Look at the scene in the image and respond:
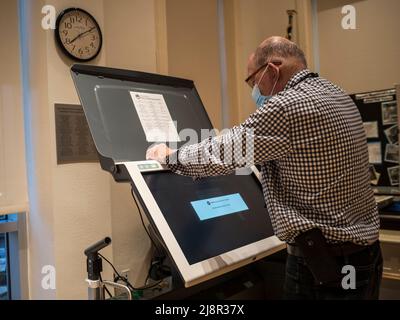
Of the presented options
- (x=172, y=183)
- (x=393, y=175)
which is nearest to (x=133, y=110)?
(x=172, y=183)

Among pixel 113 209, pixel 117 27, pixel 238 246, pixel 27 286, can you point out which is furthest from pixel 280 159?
pixel 27 286

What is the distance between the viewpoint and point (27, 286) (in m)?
2.02

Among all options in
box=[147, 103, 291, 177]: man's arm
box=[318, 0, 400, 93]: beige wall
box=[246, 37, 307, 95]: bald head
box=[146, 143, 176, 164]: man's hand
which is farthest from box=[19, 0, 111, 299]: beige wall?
box=[318, 0, 400, 93]: beige wall

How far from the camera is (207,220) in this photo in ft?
4.70

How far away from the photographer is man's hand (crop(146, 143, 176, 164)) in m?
1.42

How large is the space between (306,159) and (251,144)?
0.19 meters

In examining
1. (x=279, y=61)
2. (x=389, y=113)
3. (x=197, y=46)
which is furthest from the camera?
(x=197, y=46)

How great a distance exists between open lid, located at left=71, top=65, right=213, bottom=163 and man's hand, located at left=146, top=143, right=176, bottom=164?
2.7 inches

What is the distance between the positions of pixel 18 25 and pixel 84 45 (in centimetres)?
36

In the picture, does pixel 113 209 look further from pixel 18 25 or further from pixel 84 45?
pixel 18 25

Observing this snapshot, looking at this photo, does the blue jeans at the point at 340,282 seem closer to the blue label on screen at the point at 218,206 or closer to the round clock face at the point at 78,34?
the blue label on screen at the point at 218,206

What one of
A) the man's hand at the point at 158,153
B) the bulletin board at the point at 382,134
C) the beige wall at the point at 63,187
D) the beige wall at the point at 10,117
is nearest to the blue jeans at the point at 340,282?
→ the man's hand at the point at 158,153

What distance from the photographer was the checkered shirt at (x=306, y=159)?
120 centimetres

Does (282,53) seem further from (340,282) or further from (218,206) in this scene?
(340,282)
